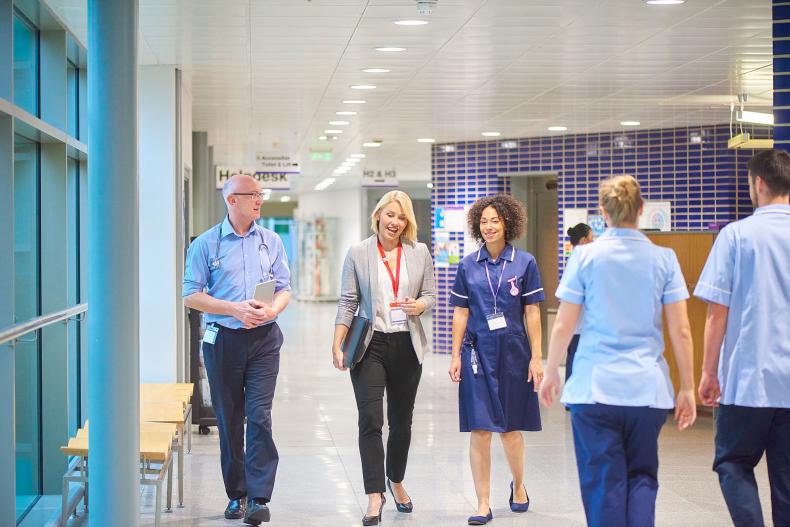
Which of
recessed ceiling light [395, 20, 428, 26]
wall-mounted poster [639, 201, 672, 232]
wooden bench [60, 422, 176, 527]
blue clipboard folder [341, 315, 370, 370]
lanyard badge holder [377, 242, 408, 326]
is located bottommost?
wooden bench [60, 422, 176, 527]

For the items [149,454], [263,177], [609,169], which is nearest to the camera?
[149,454]

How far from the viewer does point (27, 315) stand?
232 inches

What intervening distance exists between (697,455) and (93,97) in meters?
5.15

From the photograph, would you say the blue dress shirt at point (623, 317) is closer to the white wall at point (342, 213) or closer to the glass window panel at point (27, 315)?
the glass window panel at point (27, 315)

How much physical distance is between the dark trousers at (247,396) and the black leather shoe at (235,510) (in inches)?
6.2

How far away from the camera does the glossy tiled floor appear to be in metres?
5.76

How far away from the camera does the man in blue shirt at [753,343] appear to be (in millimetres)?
4180

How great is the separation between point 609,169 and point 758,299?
1125cm

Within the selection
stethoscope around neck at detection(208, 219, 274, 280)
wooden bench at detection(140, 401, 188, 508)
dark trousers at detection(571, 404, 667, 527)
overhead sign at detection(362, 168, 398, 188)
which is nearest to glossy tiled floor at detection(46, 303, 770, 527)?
wooden bench at detection(140, 401, 188, 508)

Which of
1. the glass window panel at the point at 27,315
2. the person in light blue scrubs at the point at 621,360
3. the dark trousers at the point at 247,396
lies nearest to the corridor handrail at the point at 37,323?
the glass window panel at the point at 27,315

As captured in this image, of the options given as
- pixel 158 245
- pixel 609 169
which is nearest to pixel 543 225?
pixel 609 169

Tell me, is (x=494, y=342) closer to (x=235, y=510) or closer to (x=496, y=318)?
(x=496, y=318)

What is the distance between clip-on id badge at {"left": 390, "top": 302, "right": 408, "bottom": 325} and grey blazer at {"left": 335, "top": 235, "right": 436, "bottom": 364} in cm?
4

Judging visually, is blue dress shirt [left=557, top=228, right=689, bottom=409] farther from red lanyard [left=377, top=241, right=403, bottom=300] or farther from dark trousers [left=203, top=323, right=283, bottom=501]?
dark trousers [left=203, top=323, right=283, bottom=501]
